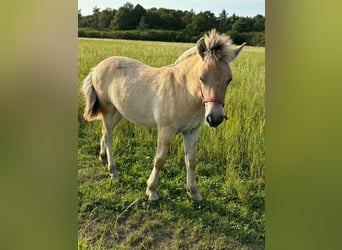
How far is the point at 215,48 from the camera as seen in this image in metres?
1.53

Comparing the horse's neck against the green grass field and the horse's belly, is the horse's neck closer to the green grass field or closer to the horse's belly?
the green grass field

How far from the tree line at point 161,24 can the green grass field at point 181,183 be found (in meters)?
0.04

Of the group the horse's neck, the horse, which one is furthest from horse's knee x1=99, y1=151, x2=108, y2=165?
the horse's neck

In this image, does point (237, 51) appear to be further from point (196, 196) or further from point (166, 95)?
point (196, 196)

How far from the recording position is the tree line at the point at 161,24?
5.32 ft

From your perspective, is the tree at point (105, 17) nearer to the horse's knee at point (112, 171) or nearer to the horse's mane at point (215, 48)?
the horse's mane at point (215, 48)

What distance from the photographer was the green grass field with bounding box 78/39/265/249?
1633mm

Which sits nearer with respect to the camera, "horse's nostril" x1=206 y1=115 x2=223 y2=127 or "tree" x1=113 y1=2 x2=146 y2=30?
"horse's nostril" x1=206 y1=115 x2=223 y2=127

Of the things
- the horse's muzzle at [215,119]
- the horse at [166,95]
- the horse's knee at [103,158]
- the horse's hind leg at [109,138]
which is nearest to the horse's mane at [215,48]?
the horse at [166,95]

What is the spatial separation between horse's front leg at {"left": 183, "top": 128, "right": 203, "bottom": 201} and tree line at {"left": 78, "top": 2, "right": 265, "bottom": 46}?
1.53 ft

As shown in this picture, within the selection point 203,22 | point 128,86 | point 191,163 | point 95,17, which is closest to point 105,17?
point 95,17
